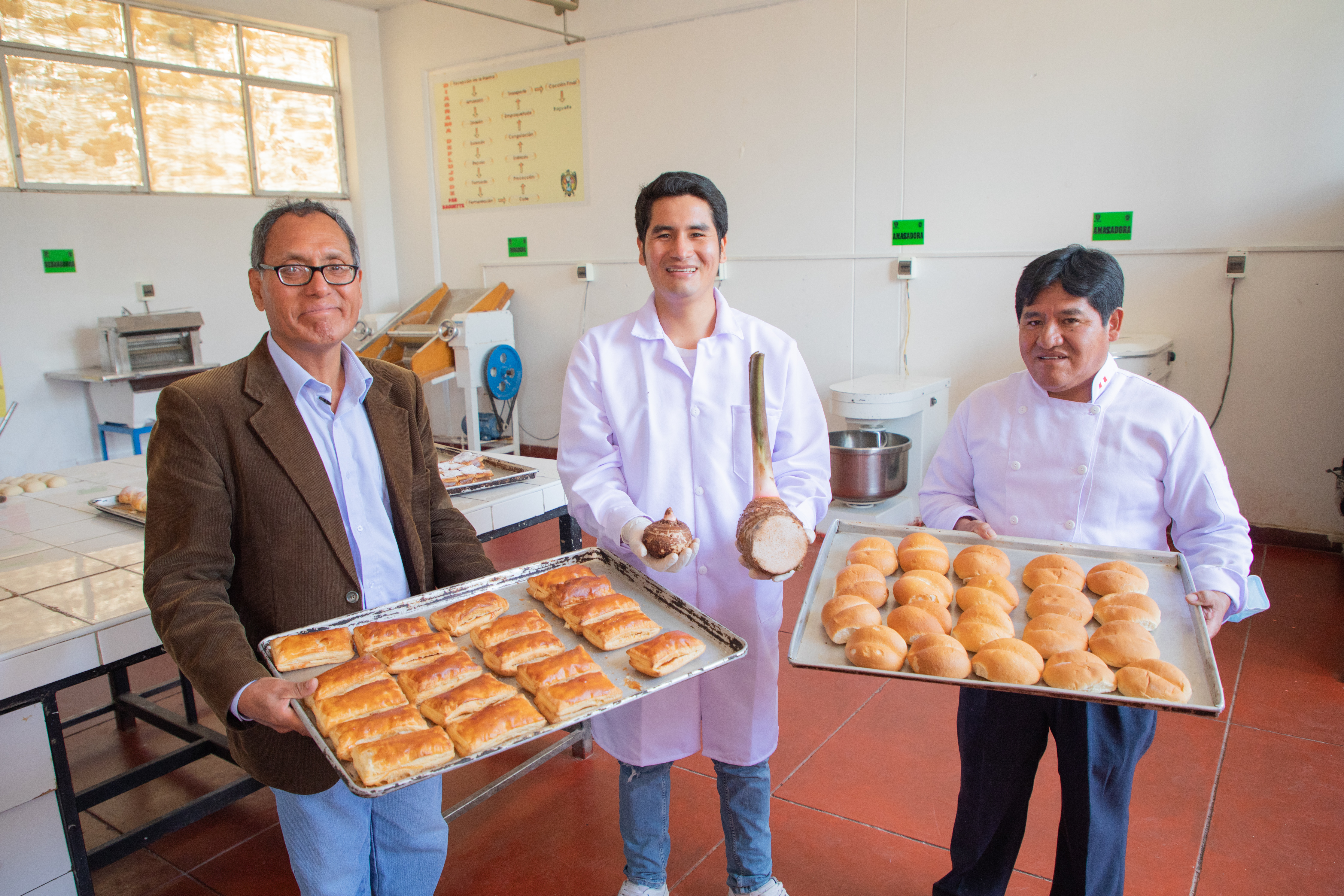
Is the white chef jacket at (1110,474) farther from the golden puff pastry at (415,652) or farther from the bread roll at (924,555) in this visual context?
the golden puff pastry at (415,652)

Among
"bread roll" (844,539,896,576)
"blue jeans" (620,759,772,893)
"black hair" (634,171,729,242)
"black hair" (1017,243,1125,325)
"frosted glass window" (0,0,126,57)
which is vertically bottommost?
"blue jeans" (620,759,772,893)

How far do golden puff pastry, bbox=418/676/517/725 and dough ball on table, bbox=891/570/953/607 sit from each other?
82 centimetres

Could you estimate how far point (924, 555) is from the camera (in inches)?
73.9

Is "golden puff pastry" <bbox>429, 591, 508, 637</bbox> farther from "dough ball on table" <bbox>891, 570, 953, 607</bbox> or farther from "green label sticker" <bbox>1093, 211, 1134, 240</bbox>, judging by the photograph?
"green label sticker" <bbox>1093, 211, 1134, 240</bbox>

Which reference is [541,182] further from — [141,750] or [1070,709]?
[1070,709]

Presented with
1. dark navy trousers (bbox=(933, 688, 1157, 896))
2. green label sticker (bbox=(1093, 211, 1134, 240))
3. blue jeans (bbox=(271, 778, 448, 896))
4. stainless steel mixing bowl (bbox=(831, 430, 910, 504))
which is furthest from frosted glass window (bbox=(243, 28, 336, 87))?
dark navy trousers (bbox=(933, 688, 1157, 896))

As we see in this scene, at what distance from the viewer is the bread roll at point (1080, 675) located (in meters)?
1.41

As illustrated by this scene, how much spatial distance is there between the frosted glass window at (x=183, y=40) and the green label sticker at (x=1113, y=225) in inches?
257

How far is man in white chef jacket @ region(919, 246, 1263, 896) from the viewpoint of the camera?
1.63m

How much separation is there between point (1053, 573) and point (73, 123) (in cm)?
705

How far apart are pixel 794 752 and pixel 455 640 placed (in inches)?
61.4

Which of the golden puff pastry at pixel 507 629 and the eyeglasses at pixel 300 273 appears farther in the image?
the golden puff pastry at pixel 507 629

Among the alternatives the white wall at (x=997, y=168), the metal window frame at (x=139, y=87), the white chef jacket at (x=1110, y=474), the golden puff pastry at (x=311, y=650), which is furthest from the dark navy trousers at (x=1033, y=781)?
the metal window frame at (x=139, y=87)

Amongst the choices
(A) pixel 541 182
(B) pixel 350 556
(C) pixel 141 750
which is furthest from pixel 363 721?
(A) pixel 541 182
